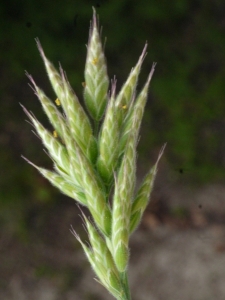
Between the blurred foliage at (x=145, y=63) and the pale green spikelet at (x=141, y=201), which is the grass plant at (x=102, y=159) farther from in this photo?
the blurred foliage at (x=145, y=63)

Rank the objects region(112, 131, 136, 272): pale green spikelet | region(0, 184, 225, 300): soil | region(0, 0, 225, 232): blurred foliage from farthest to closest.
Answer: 1. region(0, 0, 225, 232): blurred foliage
2. region(0, 184, 225, 300): soil
3. region(112, 131, 136, 272): pale green spikelet

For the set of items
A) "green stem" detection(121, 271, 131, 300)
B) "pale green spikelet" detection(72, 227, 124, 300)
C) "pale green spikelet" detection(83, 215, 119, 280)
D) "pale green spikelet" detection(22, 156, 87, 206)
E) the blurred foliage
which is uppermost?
→ "pale green spikelet" detection(22, 156, 87, 206)

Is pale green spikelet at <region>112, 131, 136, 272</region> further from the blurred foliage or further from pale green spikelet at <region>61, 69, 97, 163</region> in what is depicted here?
the blurred foliage

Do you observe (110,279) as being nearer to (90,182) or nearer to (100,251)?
(100,251)

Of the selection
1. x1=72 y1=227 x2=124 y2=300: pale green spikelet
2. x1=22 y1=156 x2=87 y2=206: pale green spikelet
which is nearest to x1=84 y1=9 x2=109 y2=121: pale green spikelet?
x1=22 y1=156 x2=87 y2=206: pale green spikelet

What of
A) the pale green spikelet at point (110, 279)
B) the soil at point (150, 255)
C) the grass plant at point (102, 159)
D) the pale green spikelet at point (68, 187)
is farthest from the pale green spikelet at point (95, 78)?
the soil at point (150, 255)

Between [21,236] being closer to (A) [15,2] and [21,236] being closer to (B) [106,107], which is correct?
(A) [15,2]
